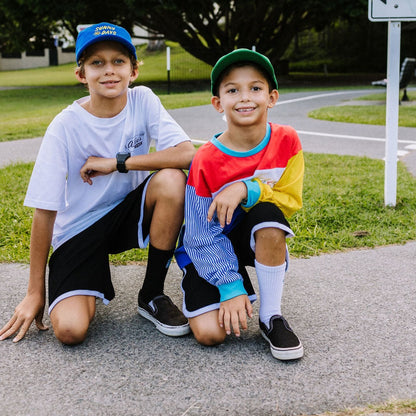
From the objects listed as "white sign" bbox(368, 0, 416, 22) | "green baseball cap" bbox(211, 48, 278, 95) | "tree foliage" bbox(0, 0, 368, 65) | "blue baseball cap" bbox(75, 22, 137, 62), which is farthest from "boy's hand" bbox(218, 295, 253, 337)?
"tree foliage" bbox(0, 0, 368, 65)

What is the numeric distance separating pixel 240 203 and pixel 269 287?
0.40 meters

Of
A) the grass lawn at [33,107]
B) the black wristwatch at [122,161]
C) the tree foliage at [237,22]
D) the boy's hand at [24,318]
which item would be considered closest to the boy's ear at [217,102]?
the black wristwatch at [122,161]

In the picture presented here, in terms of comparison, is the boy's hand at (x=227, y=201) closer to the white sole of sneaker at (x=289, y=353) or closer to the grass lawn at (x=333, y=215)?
the white sole of sneaker at (x=289, y=353)

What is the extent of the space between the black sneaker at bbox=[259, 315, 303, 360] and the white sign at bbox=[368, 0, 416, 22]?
2.64 m

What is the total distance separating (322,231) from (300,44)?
35886 mm

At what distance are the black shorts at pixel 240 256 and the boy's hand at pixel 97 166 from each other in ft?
1.99

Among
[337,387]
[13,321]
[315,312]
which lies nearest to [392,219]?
[315,312]

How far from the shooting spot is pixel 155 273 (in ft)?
8.75

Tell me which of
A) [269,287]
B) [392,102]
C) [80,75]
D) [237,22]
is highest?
[237,22]

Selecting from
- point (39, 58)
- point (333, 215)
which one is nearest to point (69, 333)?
point (333, 215)

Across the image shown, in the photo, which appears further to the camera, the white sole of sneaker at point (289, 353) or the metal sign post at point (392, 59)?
the metal sign post at point (392, 59)

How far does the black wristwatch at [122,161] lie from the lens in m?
2.62

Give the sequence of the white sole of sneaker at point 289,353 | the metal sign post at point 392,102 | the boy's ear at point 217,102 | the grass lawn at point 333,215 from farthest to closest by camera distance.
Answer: the metal sign post at point 392,102, the grass lawn at point 333,215, the boy's ear at point 217,102, the white sole of sneaker at point 289,353

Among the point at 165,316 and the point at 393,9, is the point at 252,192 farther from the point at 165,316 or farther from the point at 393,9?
the point at 393,9
